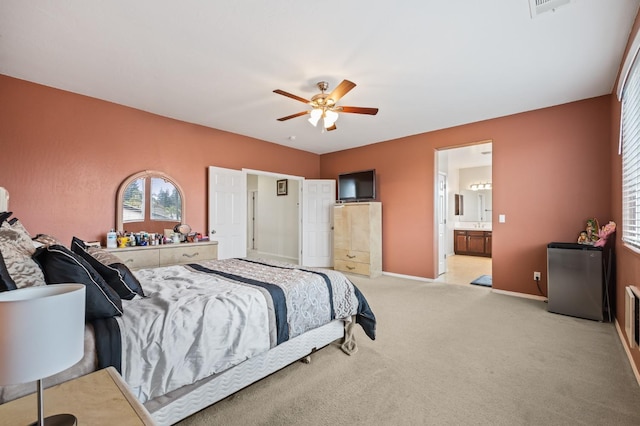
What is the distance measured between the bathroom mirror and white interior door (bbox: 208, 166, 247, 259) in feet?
22.1

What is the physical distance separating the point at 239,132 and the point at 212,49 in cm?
253

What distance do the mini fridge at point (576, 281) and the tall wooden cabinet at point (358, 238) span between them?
2626 mm

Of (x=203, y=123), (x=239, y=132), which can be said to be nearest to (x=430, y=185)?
(x=239, y=132)

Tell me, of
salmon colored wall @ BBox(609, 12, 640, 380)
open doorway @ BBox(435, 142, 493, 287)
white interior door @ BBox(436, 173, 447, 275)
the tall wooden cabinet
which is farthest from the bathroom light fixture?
salmon colored wall @ BBox(609, 12, 640, 380)

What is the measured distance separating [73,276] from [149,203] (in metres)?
→ 2.90

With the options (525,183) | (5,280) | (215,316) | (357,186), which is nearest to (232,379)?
(215,316)

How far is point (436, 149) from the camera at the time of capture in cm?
501

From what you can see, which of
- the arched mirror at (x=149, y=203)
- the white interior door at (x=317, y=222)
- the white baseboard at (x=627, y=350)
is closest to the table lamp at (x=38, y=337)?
the white baseboard at (x=627, y=350)

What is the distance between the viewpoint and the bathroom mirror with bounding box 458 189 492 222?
334 inches

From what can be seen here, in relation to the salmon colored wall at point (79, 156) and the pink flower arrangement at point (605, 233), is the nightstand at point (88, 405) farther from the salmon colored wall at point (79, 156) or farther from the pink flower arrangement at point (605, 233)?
the pink flower arrangement at point (605, 233)

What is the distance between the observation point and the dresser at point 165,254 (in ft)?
11.4

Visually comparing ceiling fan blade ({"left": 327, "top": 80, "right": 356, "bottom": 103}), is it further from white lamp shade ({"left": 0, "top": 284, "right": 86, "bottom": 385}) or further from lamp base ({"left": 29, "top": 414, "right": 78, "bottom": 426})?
lamp base ({"left": 29, "top": 414, "right": 78, "bottom": 426})

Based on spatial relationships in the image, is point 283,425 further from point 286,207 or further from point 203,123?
point 286,207

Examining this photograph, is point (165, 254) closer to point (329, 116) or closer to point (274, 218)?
point (329, 116)
